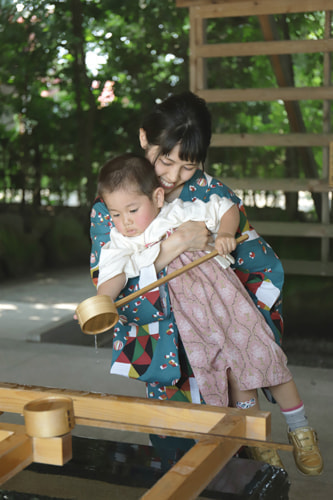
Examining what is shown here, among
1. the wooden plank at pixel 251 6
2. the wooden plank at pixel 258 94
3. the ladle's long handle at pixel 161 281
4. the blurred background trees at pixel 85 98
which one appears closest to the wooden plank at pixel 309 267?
the blurred background trees at pixel 85 98

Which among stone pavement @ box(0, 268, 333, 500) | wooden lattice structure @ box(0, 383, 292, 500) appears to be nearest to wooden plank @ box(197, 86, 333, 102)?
stone pavement @ box(0, 268, 333, 500)

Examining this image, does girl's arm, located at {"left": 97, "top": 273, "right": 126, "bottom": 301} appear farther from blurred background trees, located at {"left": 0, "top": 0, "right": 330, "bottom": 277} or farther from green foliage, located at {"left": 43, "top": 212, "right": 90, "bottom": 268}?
green foliage, located at {"left": 43, "top": 212, "right": 90, "bottom": 268}

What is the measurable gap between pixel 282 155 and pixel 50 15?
270cm

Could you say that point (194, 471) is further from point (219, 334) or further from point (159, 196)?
point (159, 196)

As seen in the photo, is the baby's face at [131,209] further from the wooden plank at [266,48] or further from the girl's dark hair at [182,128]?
the wooden plank at [266,48]

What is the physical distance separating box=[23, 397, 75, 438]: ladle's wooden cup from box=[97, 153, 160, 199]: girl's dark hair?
0.71 metres

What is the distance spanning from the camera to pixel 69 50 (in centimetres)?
616

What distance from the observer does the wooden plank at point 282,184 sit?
4.43 metres

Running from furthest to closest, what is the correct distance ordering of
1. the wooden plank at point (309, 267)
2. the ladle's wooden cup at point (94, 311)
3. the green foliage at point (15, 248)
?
the green foliage at point (15, 248) < the wooden plank at point (309, 267) < the ladle's wooden cup at point (94, 311)

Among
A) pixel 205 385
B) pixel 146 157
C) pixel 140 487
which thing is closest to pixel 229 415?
pixel 140 487

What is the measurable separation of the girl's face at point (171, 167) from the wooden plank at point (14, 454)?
87 centimetres

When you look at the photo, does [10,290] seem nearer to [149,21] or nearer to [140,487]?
[149,21]

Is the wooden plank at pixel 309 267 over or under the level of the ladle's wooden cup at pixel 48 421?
under

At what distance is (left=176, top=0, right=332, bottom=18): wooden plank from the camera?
4148mm
